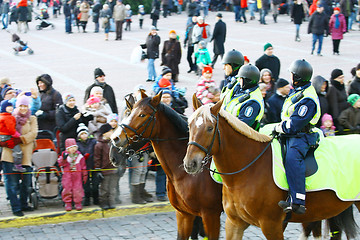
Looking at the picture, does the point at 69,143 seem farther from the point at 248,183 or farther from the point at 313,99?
the point at 313,99

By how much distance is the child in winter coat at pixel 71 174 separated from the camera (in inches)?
364

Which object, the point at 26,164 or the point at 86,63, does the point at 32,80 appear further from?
the point at 26,164

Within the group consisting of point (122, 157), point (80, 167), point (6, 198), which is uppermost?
point (122, 157)

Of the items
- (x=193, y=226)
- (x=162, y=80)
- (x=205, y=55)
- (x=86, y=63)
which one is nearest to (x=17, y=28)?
(x=86, y=63)

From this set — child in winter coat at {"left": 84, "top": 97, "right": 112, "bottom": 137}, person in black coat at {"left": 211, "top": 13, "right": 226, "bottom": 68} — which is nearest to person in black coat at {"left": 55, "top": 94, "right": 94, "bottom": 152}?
child in winter coat at {"left": 84, "top": 97, "right": 112, "bottom": 137}

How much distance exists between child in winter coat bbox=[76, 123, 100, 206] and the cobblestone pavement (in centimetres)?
53

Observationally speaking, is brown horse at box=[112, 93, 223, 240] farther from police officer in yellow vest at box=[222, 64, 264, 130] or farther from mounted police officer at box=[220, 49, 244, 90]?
mounted police officer at box=[220, 49, 244, 90]

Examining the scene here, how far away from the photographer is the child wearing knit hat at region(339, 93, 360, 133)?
1088 cm

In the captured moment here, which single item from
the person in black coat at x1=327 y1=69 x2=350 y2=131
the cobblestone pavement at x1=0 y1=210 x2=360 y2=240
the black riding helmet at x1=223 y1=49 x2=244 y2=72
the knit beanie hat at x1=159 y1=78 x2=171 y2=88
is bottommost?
the cobblestone pavement at x1=0 y1=210 x2=360 y2=240

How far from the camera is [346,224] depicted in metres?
7.65

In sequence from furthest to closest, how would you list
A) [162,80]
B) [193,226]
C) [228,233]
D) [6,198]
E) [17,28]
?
[17,28], [162,80], [6,198], [193,226], [228,233]

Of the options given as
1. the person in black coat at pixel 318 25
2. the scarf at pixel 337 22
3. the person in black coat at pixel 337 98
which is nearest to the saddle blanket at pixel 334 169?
the person in black coat at pixel 337 98

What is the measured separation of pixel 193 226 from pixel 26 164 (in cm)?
302

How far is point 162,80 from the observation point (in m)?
10.7
